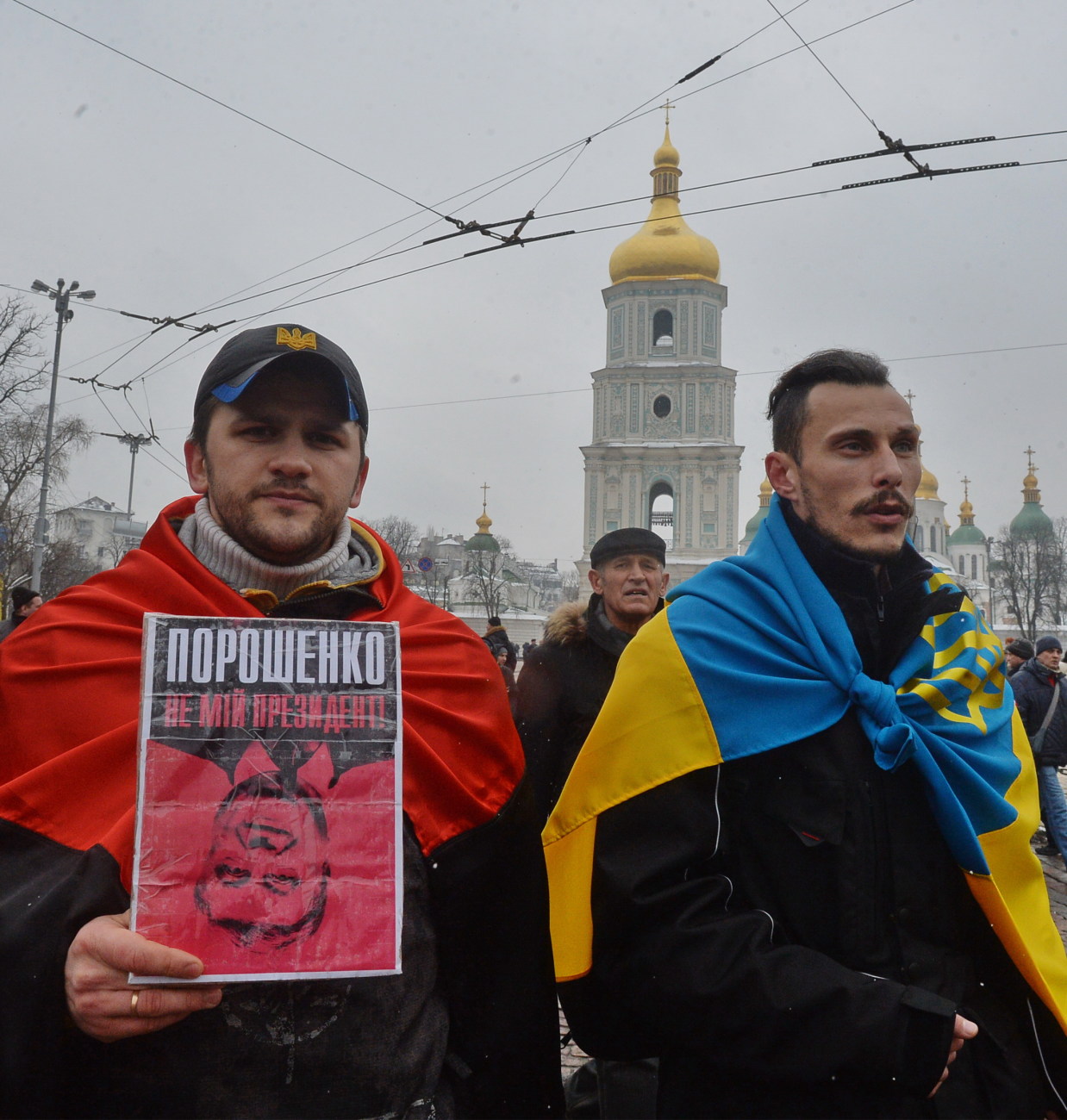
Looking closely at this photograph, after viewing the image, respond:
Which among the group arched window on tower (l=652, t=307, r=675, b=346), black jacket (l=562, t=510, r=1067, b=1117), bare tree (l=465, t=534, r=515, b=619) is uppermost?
arched window on tower (l=652, t=307, r=675, b=346)

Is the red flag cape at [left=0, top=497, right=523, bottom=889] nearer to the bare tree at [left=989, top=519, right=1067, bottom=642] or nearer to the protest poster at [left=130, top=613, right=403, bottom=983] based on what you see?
the protest poster at [left=130, top=613, right=403, bottom=983]

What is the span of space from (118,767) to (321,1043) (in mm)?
564

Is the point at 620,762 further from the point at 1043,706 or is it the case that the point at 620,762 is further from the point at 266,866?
the point at 1043,706

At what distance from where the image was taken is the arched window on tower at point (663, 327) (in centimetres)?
5103

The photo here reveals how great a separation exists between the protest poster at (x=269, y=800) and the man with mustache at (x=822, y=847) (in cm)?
54

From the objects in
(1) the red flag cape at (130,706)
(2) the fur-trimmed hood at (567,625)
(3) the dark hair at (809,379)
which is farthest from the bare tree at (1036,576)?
(1) the red flag cape at (130,706)

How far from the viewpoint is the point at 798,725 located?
1939mm

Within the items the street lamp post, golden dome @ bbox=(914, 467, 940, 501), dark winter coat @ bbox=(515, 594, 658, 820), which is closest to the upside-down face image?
dark winter coat @ bbox=(515, 594, 658, 820)

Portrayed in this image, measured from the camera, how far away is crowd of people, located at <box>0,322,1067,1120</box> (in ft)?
5.45

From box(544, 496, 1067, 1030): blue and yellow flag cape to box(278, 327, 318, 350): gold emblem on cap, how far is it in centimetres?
89

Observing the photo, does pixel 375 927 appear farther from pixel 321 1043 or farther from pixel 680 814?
pixel 680 814

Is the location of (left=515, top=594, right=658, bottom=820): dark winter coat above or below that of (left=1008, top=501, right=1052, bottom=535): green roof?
below

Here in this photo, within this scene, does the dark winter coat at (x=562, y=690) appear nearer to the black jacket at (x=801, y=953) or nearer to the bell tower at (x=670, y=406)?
the black jacket at (x=801, y=953)

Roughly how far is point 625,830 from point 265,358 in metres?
1.12
